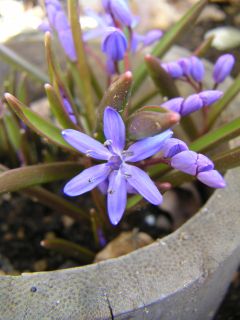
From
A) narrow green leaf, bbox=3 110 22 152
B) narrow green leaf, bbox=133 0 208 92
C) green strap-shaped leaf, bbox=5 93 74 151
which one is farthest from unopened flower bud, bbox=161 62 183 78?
narrow green leaf, bbox=3 110 22 152

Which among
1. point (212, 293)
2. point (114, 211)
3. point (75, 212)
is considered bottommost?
point (212, 293)

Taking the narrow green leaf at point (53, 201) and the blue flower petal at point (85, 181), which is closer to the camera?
the blue flower petal at point (85, 181)

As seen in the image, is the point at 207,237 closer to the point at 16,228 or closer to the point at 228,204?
the point at 228,204

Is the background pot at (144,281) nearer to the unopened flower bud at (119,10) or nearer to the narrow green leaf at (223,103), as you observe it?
the narrow green leaf at (223,103)

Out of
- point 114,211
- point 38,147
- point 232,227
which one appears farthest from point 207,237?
point 38,147

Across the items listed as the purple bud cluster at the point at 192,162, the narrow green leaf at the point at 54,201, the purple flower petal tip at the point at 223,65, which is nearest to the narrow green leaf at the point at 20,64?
the narrow green leaf at the point at 54,201
